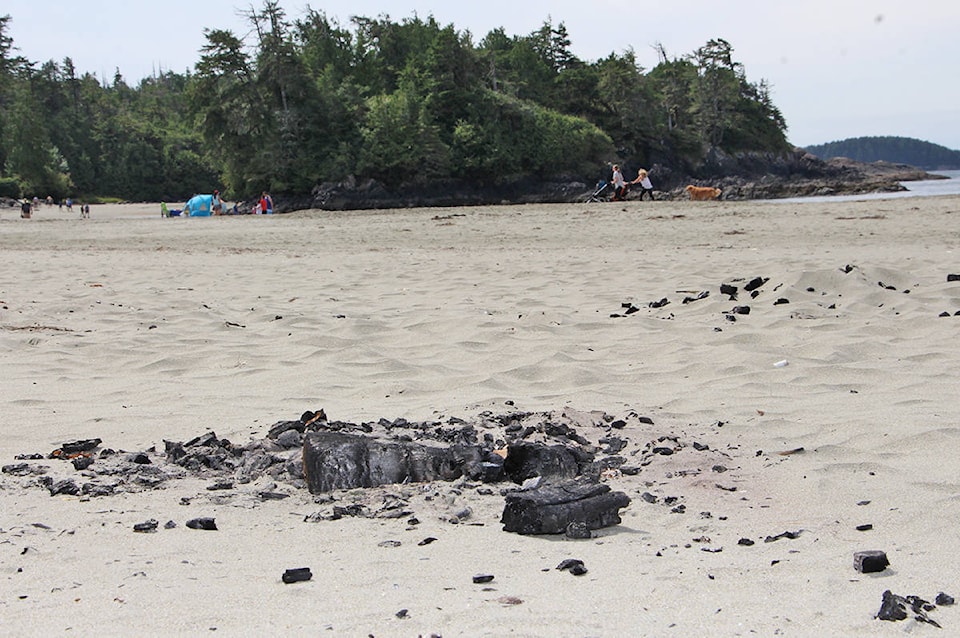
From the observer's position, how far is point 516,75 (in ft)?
199

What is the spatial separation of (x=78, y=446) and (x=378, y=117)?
144 ft

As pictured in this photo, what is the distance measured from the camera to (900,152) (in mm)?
163250

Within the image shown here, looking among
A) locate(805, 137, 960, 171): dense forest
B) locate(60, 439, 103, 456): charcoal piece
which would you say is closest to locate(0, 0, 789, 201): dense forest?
locate(60, 439, 103, 456): charcoal piece

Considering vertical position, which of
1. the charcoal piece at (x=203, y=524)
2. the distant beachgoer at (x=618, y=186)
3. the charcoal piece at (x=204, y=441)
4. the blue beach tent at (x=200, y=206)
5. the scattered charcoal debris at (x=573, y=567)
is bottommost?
the charcoal piece at (x=203, y=524)

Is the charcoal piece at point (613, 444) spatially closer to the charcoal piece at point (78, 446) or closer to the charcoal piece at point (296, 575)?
the charcoal piece at point (296, 575)

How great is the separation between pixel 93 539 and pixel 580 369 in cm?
293

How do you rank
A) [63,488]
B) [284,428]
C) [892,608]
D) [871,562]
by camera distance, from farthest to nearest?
[284,428]
[63,488]
[871,562]
[892,608]

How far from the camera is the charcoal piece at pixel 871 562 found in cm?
232

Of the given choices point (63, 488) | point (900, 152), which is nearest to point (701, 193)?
point (63, 488)

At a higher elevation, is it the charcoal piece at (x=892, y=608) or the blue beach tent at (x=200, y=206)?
the blue beach tent at (x=200, y=206)

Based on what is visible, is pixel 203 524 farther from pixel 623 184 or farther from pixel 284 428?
pixel 623 184

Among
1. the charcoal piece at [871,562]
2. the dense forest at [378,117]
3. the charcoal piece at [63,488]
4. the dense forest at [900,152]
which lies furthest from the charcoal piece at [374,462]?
the dense forest at [900,152]

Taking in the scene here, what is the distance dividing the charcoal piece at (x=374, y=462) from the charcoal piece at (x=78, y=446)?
109cm

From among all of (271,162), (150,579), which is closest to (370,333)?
(150,579)
